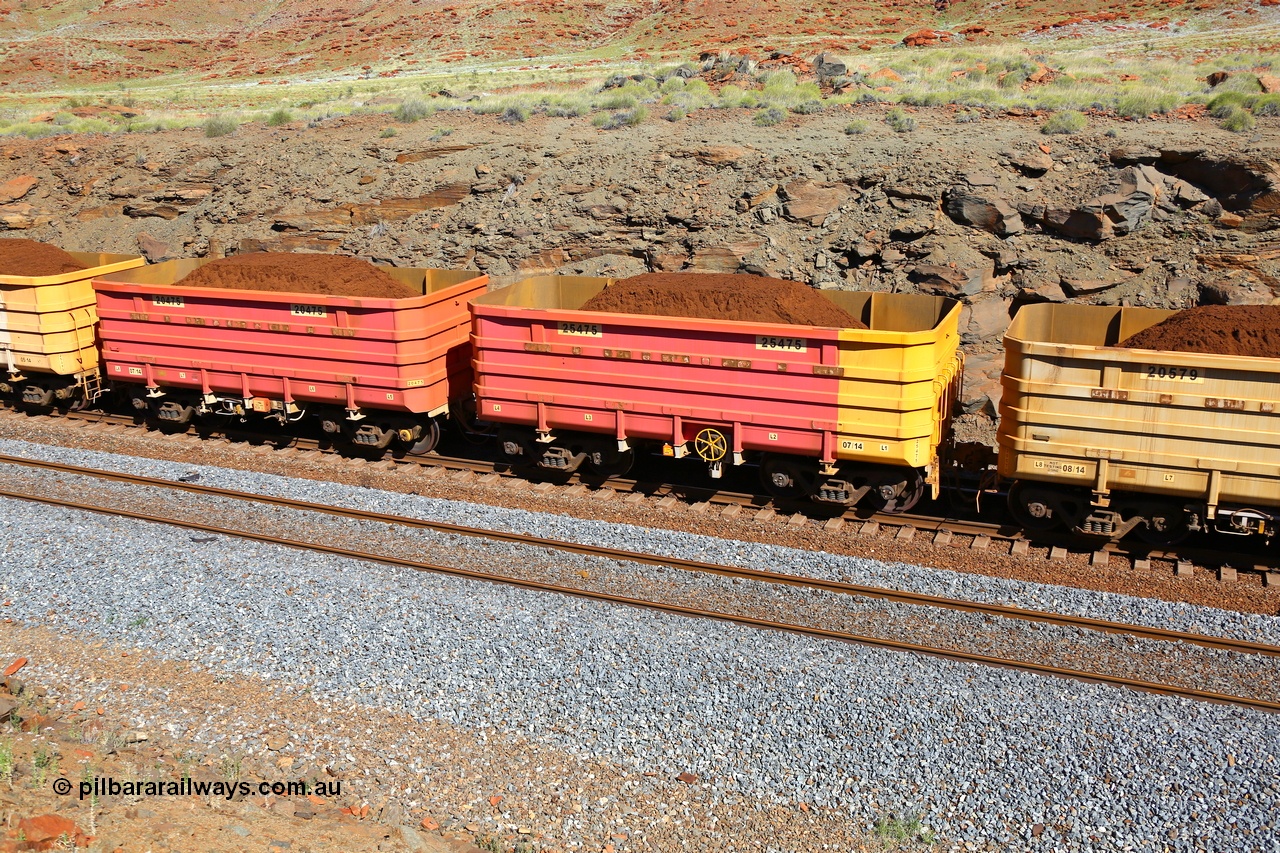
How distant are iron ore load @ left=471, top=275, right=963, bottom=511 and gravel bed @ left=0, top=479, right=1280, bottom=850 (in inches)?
122

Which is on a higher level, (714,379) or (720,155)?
(720,155)

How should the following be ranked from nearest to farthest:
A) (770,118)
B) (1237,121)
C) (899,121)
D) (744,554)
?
(744,554) → (1237,121) → (899,121) → (770,118)

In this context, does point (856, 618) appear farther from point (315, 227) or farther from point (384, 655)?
point (315, 227)

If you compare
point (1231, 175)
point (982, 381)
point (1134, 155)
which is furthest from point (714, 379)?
point (1231, 175)

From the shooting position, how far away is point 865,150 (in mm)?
19422

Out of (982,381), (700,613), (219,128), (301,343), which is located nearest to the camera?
(700,613)

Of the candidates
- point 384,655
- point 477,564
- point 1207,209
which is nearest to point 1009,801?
point 384,655

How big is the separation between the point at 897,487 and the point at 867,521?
0.58 meters

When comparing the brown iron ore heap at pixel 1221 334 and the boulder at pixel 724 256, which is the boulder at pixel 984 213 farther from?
the brown iron ore heap at pixel 1221 334

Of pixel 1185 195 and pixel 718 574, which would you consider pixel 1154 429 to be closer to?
pixel 718 574

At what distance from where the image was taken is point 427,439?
15.3 meters

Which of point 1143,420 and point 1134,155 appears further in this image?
point 1134,155

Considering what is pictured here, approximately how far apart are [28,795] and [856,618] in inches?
283

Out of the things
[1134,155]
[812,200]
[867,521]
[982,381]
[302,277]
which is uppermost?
[1134,155]
